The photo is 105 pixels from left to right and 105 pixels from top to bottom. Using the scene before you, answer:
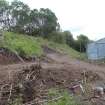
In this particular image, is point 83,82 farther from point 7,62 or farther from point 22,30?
point 22,30

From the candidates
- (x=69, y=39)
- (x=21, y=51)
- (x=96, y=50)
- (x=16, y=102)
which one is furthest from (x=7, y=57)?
(x=69, y=39)

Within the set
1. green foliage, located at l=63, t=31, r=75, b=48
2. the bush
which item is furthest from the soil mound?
green foliage, located at l=63, t=31, r=75, b=48

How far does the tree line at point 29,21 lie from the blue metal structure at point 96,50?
1014 cm

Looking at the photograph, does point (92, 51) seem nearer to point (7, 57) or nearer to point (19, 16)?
point (7, 57)

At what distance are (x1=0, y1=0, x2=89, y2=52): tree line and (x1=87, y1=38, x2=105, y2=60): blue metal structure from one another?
10.1m

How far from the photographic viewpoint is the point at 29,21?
127ft

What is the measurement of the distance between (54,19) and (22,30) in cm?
419

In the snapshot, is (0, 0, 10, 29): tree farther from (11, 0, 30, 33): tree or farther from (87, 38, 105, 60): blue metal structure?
(87, 38, 105, 60): blue metal structure

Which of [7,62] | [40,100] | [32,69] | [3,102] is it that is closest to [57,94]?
[40,100]

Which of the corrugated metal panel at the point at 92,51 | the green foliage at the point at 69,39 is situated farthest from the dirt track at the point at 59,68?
the green foliage at the point at 69,39

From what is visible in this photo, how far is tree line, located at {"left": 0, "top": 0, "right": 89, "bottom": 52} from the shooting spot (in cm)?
3856

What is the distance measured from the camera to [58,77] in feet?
35.4

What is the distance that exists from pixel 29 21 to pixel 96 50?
13.3m

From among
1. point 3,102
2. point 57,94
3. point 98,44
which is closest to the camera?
point 3,102
